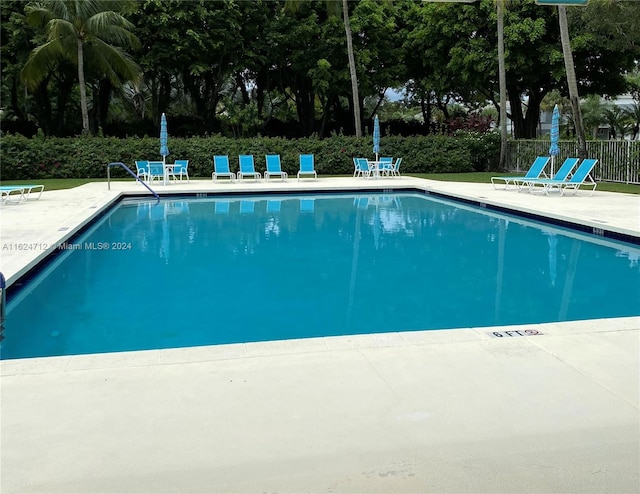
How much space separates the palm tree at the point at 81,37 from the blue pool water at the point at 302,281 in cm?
1270

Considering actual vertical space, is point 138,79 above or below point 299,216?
above

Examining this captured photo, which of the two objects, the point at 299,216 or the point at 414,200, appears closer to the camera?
the point at 299,216

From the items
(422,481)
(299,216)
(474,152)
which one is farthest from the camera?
(474,152)

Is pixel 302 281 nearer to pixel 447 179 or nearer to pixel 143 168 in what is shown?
pixel 143 168

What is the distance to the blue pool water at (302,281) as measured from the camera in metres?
5.51

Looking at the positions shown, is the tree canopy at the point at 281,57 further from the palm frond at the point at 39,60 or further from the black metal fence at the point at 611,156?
the black metal fence at the point at 611,156

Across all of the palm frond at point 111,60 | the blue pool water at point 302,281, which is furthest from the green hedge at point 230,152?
the blue pool water at point 302,281

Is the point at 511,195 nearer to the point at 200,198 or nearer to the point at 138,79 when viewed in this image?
the point at 200,198

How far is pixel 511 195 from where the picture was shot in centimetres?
1459

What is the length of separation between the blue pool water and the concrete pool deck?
137cm

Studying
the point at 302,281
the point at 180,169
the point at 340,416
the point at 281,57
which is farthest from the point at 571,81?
the point at 340,416

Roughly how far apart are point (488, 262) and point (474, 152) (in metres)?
16.4

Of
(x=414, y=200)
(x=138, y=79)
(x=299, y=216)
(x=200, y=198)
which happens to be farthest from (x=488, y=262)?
(x=138, y=79)

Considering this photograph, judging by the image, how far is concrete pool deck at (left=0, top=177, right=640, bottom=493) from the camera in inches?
98.0
